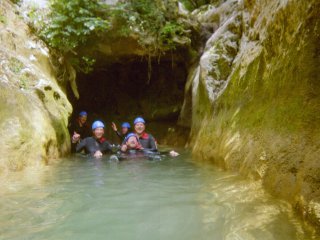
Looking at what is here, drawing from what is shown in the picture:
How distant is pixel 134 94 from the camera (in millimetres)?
16141

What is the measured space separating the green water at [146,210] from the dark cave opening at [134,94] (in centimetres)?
930

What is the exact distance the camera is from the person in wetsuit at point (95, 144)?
348 inches

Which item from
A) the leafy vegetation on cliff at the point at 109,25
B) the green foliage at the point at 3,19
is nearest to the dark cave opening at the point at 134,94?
the leafy vegetation on cliff at the point at 109,25

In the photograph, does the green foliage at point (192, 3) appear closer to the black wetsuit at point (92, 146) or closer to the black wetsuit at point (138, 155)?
the black wetsuit at point (92, 146)

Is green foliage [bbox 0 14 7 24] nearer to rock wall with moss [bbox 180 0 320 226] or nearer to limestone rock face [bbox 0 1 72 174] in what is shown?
limestone rock face [bbox 0 1 72 174]

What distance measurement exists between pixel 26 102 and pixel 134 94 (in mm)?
9558

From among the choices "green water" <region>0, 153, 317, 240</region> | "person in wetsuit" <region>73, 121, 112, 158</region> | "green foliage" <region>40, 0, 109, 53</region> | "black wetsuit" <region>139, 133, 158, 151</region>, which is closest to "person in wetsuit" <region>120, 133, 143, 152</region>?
"black wetsuit" <region>139, 133, 158, 151</region>

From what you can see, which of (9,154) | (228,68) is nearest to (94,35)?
(228,68)

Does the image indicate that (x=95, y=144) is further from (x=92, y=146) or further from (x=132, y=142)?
(x=132, y=142)

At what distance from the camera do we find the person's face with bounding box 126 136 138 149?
8195mm

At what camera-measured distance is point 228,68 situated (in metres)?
7.54

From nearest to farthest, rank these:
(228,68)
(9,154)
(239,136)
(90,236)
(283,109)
→ 1. (90,236)
2. (283,109)
3. (239,136)
4. (9,154)
5. (228,68)

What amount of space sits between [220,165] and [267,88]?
70.3 inches

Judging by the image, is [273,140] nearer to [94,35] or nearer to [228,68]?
[228,68]
